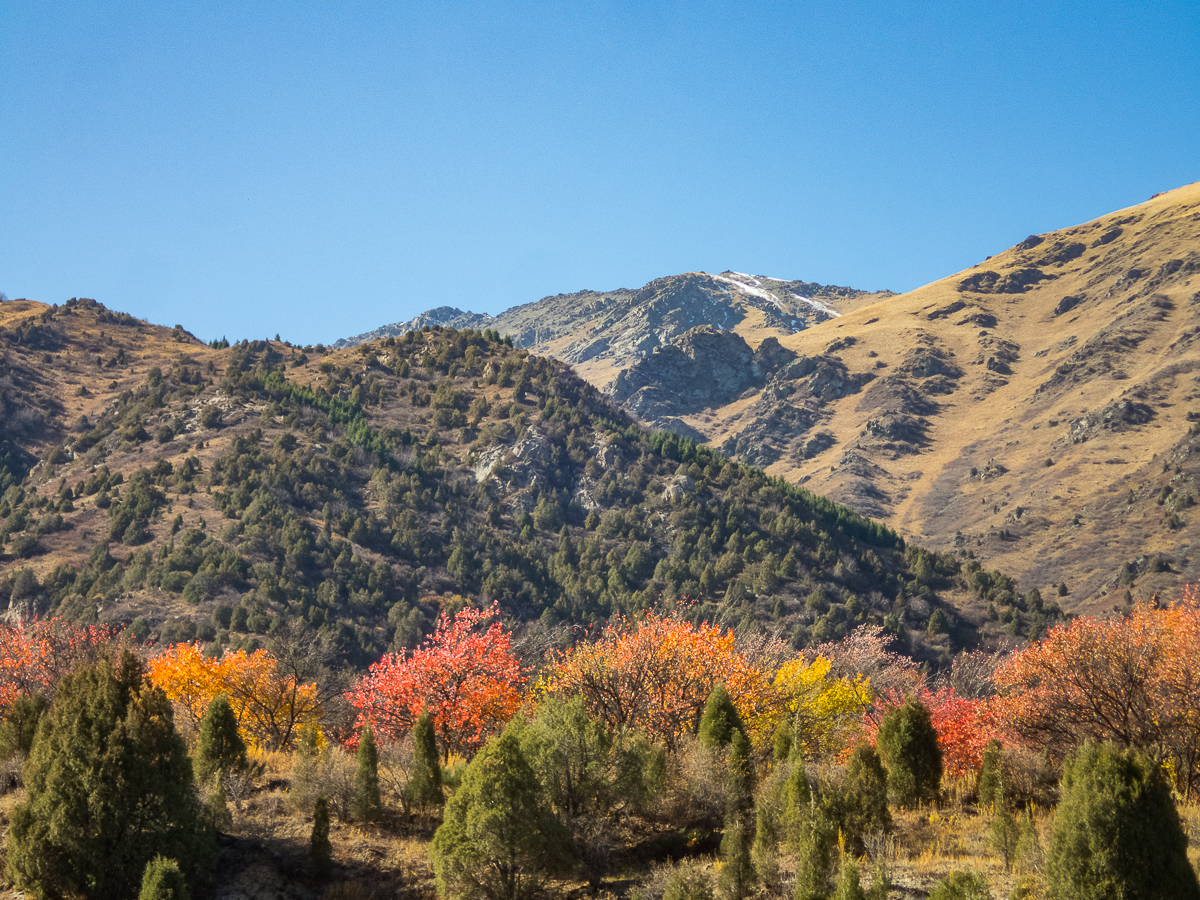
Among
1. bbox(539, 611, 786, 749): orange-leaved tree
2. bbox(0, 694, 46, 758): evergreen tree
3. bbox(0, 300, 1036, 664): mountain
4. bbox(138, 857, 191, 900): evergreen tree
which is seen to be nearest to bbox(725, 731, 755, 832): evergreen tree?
→ bbox(539, 611, 786, 749): orange-leaved tree

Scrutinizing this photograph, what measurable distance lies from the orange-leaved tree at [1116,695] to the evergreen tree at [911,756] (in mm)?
2861

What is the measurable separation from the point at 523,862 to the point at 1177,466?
12733 centimetres

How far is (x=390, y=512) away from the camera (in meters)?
96.6

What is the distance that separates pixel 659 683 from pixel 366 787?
31.8 ft

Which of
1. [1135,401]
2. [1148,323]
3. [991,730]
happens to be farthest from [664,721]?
[1148,323]

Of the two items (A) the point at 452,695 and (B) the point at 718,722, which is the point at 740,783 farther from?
(A) the point at 452,695

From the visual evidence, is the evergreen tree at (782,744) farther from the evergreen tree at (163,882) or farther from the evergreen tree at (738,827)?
the evergreen tree at (163,882)

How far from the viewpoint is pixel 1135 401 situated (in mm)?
142125

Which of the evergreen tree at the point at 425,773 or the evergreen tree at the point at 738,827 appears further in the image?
the evergreen tree at the point at 425,773

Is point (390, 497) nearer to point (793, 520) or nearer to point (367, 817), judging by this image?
point (793, 520)

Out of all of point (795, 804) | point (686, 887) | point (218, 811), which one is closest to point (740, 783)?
point (795, 804)

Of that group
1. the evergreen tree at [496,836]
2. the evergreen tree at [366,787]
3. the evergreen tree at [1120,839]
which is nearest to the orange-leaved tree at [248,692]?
the evergreen tree at [366,787]

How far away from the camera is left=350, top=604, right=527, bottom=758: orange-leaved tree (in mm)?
26922

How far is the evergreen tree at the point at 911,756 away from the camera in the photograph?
19.5m
